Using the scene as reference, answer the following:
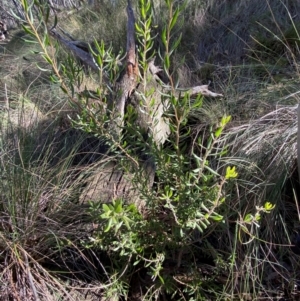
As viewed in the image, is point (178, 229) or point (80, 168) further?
point (80, 168)

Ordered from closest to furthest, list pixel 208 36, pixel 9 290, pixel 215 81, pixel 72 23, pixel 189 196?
pixel 189 196
pixel 9 290
pixel 215 81
pixel 208 36
pixel 72 23

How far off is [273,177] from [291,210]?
0.19 metres

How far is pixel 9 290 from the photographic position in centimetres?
213

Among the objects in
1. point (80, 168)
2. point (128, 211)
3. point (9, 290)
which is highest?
point (128, 211)

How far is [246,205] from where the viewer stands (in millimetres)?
2332

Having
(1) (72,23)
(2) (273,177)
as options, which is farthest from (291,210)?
(1) (72,23)

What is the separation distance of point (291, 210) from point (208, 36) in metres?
2.15

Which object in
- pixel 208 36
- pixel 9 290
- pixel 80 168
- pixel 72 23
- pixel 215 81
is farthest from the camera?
pixel 72 23

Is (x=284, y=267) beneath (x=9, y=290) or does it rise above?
beneath

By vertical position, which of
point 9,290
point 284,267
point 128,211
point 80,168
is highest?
point 128,211

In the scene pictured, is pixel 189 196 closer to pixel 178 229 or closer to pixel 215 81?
pixel 178 229

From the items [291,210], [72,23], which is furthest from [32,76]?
[291,210]

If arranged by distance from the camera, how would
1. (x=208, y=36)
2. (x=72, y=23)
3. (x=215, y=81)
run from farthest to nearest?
(x=72, y=23), (x=208, y=36), (x=215, y=81)

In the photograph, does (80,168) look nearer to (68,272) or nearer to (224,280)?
(68,272)
